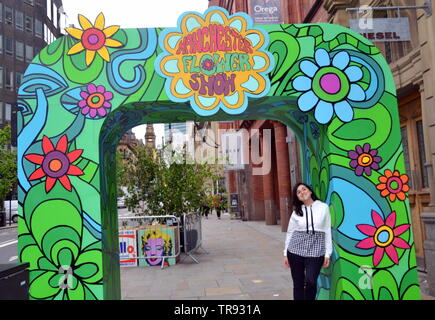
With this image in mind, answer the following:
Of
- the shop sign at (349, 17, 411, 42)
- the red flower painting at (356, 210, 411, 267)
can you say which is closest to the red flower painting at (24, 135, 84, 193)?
the red flower painting at (356, 210, 411, 267)

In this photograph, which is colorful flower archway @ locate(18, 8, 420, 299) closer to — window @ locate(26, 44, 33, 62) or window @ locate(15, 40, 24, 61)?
window @ locate(15, 40, 24, 61)

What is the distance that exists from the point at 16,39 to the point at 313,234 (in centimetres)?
4822

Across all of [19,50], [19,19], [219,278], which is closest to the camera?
[219,278]

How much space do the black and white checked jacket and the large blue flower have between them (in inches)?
44.8

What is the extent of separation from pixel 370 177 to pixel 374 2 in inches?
224

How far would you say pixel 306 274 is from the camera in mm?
4719

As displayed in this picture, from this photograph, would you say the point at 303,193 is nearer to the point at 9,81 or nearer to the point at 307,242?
the point at 307,242

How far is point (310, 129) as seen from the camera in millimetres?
5875

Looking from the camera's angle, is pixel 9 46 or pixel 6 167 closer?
pixel 6 167

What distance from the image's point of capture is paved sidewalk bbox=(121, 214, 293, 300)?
7465 millimetres

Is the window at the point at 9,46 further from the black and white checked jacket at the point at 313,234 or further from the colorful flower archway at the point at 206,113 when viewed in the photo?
the black and white checked jacket at the point at 313,234

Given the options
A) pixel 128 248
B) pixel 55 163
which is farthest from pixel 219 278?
pixel 55 163

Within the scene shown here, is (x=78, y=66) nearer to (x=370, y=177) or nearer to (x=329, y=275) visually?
(x=370, y=177)
